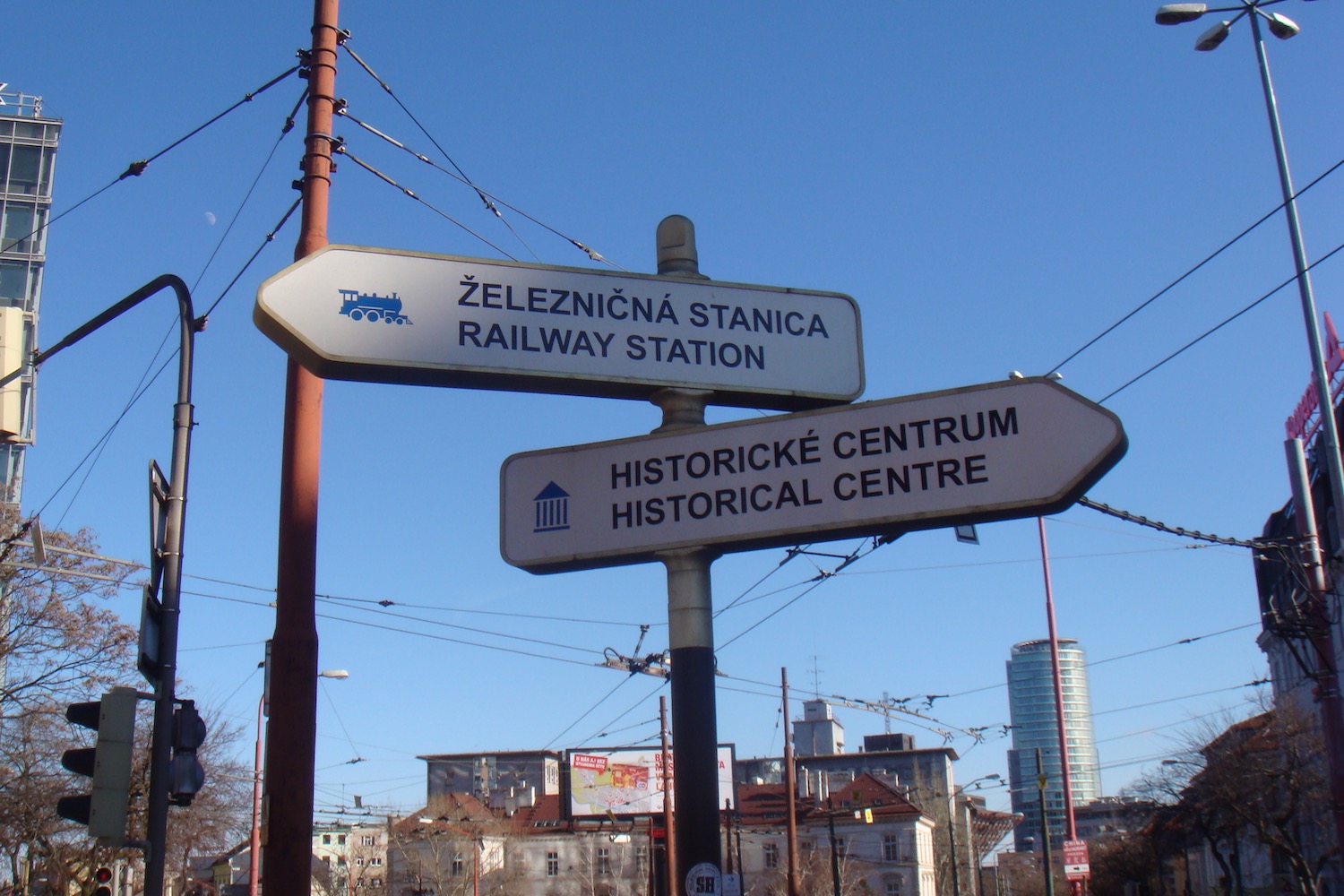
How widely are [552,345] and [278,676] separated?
3.07 m

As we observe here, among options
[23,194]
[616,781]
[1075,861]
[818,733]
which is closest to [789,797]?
[1075,861]

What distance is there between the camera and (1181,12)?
592 inches

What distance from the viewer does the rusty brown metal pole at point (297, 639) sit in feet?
19.2

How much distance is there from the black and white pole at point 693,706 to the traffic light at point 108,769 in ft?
15.7

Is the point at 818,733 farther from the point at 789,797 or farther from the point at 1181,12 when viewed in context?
the point at 1181,12

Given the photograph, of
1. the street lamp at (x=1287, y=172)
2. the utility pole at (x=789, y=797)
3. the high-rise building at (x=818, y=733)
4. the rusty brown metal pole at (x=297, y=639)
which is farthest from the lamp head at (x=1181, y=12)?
the high-rise building at (x=818, y=733)

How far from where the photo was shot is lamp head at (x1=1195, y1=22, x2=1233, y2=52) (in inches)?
609

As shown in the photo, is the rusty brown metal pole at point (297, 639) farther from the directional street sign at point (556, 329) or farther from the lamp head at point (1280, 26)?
the lamp head at point (1280, 26)

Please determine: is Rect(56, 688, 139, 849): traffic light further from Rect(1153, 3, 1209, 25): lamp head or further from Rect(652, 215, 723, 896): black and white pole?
Rect(1153, 3, 1209, 25): lamp head

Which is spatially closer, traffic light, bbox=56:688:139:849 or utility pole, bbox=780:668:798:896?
traffic light, bbox=56:688:139:849

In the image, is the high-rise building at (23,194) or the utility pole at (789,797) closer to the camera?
the utility pole at (789,797)

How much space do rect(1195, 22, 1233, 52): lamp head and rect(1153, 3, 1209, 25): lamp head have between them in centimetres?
37

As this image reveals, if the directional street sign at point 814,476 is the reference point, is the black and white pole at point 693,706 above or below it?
below

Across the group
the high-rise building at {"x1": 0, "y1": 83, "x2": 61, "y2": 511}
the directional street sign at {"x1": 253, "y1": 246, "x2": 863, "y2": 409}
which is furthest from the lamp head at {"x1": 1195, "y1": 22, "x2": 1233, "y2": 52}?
the high-rise building at {"x1": 0, "y1": 83, "x2": 61, "y2": 511}
